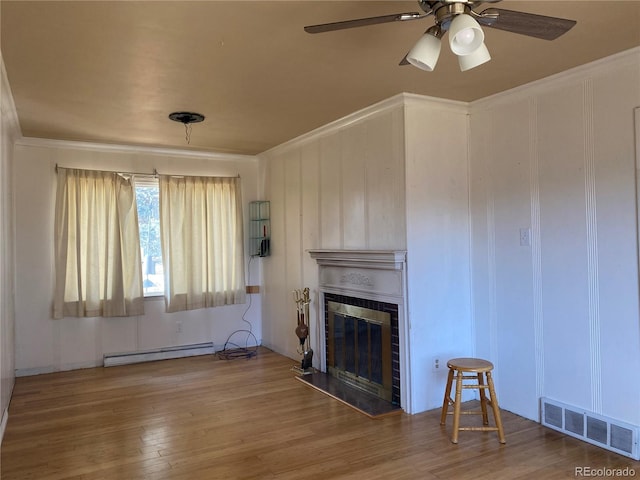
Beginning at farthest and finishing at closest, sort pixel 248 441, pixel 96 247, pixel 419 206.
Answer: pixel 96 247
pixel 419 206
pixel 248 441

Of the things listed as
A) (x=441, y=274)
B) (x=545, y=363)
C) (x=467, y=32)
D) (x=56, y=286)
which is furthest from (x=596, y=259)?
(x=56, y=286)

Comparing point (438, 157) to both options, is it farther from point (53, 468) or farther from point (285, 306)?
point (53, 468)

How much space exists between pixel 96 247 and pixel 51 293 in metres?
0.66

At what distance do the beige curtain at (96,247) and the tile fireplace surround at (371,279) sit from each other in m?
2.16

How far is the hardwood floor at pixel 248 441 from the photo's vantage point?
2.74 meters

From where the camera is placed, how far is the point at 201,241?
18.7 feet

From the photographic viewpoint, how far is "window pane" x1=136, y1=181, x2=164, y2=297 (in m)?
5.53

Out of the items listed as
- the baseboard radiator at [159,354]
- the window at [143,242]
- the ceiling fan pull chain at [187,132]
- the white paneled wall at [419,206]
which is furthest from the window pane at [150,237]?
the white paneled wall at [419,206]

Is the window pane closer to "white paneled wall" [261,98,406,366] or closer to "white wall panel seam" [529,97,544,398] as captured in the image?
"white paneled wall" [261,98,406,366]

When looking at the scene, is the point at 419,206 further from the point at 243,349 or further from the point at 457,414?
the point at 243,349

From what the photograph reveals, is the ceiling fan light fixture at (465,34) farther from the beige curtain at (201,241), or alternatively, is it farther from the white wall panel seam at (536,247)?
the beige curtain at (201,241)

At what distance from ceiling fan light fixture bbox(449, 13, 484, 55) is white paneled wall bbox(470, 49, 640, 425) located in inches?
63.4

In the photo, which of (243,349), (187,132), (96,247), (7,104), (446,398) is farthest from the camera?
(243,349)

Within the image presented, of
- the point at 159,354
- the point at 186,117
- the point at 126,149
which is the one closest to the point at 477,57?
the point at 186,117
